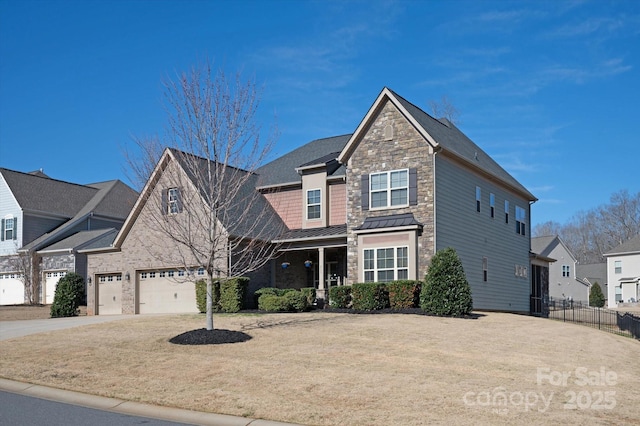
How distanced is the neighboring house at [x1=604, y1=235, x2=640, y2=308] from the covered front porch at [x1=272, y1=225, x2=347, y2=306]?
37.8 m

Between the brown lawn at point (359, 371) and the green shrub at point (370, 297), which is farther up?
the green shrub at point (370, 297)

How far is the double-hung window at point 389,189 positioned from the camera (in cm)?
2730

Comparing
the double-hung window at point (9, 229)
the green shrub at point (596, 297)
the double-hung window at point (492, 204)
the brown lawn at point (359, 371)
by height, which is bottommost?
the green shrub at point (596, 297)

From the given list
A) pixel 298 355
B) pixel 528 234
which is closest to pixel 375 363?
pixel 298 355

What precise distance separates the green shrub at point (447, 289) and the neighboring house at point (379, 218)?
2.35m

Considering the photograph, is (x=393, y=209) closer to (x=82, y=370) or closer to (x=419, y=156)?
(x=419, y=156)

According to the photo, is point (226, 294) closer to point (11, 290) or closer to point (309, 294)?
point (309, 294)

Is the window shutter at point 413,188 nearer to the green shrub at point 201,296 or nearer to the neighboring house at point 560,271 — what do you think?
the green shrub at point 201,296

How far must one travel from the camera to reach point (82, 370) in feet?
47.9

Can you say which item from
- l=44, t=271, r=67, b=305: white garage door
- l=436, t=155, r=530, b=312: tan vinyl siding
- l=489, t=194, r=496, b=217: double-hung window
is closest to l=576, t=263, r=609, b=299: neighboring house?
l=436, t=155, r=530, b=312: tan vinyl siding

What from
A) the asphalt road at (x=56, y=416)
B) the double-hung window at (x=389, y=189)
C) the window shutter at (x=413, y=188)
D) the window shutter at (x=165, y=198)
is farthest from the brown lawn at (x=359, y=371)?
the double-hung window at (x=389, y=189)

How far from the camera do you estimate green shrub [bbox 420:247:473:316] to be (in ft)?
76.6

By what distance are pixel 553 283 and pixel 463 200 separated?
116 ft

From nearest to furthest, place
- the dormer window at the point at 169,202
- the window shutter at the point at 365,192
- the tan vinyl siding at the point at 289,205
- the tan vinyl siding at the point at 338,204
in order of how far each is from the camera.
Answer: the dormer window at the point at 169,202, the window shutter at the point at 365,192, the tan vinyl siding at the point at 338,204, the tan vinyl siding at the point at 289,205
